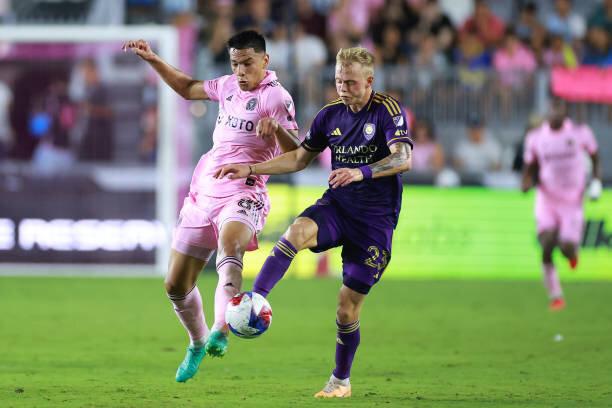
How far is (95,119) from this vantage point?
64.6 ft

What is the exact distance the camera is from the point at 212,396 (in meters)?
8.28

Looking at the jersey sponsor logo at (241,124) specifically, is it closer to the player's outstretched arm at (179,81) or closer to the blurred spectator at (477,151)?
the player's outstretched arm at (179,81)

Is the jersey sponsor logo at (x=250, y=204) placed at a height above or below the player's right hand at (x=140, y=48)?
below

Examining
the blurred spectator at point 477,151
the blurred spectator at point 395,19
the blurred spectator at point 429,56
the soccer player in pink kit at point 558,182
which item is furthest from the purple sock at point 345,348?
the blurred spectator at point 395,19

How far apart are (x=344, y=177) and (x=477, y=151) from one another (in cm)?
1288

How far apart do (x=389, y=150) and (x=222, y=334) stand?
5.50 feet

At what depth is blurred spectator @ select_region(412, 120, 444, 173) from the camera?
20109mm

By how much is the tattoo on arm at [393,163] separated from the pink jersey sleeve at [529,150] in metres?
7.64

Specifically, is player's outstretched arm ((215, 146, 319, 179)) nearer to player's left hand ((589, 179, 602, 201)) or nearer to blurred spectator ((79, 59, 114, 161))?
player's left hand ((589, 179, 602, 201))

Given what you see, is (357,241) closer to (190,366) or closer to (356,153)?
(356,153)

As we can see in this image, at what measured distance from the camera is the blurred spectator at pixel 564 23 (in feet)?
76.5

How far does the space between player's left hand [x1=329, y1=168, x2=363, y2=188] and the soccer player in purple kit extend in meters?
0.12

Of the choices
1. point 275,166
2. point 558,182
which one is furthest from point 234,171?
point 558,182

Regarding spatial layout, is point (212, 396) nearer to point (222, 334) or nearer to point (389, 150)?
point (222, 334)
